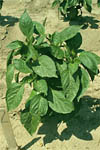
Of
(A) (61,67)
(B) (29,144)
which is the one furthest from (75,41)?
(B) (29,144)

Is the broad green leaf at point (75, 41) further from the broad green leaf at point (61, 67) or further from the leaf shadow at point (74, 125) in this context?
the leaf shadow at point (74, 125)

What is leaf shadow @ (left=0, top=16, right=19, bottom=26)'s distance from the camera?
510cm

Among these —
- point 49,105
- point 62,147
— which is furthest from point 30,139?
point 49,105

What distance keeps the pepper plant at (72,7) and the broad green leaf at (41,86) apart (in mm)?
2301

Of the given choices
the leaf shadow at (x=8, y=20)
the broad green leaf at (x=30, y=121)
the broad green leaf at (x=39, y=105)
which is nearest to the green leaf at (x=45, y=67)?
the broad green leaf at (x=39, y=105)

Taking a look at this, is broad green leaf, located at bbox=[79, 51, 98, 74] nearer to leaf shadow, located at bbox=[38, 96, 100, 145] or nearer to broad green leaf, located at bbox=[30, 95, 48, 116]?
broad green leaf, located at bbox=[30, 95, 48, 116]

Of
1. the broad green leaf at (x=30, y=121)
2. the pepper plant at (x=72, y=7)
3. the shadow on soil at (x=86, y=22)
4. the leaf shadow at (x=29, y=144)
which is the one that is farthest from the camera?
the shadow on soil at (x=86, y=22)

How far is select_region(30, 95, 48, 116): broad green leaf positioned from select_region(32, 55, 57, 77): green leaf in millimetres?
223

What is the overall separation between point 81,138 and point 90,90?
0.72 meters

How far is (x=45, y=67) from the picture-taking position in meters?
2.54

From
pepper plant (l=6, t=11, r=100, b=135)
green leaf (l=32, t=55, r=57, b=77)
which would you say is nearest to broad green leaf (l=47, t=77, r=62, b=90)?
pepper plant (l=6, t=11, r=100, b=135)

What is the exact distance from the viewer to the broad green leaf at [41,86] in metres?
2.56

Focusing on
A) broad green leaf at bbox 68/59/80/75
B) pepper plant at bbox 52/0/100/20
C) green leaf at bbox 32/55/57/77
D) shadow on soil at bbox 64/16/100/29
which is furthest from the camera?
shadow on soil at bbox 64/16/100/29

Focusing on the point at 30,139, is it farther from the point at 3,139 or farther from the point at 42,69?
the point at 42,69
